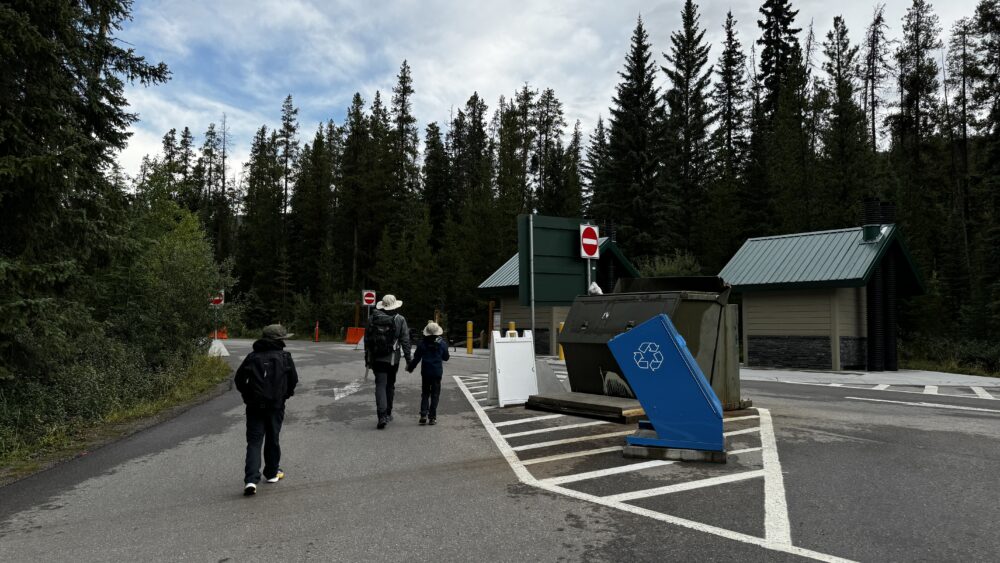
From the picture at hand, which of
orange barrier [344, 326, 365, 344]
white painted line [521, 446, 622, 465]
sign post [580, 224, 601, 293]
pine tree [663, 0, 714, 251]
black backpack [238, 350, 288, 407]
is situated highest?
pine tree [663, 0, 714, 251]

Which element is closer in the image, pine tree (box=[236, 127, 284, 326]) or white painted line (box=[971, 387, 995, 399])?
white painted line (box=[971, 387, 995, 399])

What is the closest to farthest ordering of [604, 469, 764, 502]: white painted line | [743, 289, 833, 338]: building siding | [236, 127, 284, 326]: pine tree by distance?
[604, 469, 764, 502]: white painted line
[743, 289, 833, 338]: building siding
[236, 127, 284, 326]: pine tree

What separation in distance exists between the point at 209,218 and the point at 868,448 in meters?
69.2

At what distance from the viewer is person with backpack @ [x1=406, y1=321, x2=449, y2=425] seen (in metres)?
9.09

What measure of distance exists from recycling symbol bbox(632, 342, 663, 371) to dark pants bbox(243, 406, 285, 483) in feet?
12.1

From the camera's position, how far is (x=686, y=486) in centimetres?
544

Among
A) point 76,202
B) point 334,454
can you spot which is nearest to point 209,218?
point 76,202

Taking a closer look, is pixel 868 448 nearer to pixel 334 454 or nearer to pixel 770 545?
pixel 770 545

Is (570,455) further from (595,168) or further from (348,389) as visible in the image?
(595,168)

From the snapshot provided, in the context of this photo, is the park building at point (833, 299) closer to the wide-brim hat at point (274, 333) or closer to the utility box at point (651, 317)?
the utility box at point (651, 317)

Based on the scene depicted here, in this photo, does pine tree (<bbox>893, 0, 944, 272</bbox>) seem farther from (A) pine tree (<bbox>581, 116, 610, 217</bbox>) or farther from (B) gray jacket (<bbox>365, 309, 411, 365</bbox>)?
(B) gray jacket (<bbox>365, 309, 411, 365</bbox>)

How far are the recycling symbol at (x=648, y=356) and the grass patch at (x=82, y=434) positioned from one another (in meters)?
6.70

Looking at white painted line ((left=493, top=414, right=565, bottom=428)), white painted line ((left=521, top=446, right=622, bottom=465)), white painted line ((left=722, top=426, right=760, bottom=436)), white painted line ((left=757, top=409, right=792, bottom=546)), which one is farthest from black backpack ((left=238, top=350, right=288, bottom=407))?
white painted line ((left=722, top=426, right=760, bottom=436))

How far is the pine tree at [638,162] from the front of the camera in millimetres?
36938
